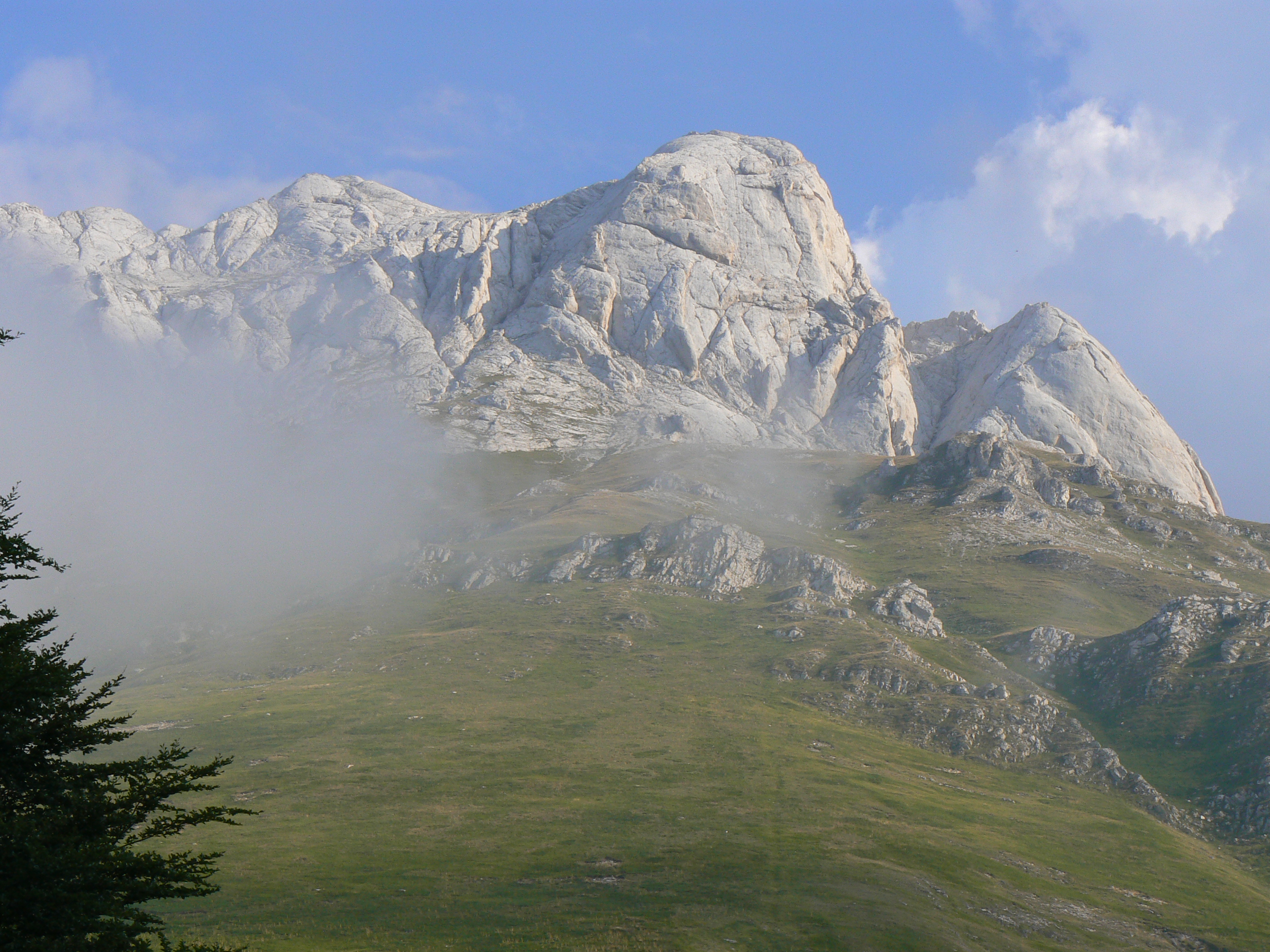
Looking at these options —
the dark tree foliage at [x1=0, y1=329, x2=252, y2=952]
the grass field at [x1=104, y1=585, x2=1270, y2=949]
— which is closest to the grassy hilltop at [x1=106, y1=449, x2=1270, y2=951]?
the grass field at [x1=104, y1=585, x2=1270, y2=949]

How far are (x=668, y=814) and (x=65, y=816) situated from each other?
94.8 metres

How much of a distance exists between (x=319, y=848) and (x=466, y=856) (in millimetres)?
16068

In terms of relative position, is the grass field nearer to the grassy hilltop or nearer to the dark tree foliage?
the grassy hilltop

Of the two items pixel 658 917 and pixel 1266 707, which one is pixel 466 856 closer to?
pixel 658 917

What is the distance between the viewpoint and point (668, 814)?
118062 mm

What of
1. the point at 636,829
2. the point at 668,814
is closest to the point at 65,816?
the point at 636,829

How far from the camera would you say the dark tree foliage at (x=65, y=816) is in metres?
29.2

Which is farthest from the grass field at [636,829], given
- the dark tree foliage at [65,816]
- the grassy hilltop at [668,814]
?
the dark tree foliage at [65,816]

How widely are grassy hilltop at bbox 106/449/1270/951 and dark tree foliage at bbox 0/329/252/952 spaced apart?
49.8m

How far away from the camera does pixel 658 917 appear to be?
86.4m

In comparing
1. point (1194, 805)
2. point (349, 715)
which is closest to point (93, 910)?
point (349, 715)

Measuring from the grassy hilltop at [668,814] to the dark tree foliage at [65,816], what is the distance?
1959 inches

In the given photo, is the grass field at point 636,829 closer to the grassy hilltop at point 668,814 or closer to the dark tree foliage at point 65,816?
the grassy hilltop at point 668,814

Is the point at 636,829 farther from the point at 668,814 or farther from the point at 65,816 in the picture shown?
the point at 65,816
